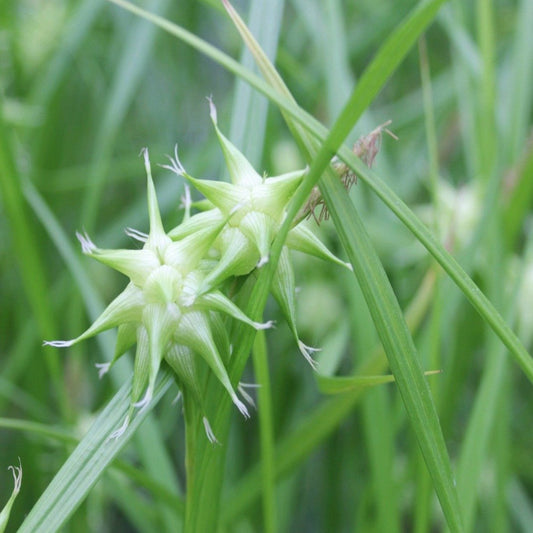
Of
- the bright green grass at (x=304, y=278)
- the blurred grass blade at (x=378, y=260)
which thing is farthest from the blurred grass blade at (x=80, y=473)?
the blurred grass blade at (x=378, y=260)

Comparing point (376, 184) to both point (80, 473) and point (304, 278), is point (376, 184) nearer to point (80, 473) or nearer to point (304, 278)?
point (80, 473)

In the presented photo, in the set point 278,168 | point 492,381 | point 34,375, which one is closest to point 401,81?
point 278,168

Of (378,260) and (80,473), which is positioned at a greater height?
(378,260)

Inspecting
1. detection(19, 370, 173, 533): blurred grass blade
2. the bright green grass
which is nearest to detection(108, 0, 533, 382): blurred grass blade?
the bright green grass

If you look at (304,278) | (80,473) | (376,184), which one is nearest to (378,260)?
(376,184)

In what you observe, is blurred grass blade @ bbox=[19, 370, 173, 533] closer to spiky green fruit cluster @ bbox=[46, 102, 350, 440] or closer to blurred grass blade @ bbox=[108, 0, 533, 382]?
spiky green fruit cluster @ bbox=[46, 102, 350, 440]

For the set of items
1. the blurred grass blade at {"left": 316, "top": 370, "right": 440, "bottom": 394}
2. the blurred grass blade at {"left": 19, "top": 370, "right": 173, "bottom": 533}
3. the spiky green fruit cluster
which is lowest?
the blurred grass blade at {"left": 19, "top": 370, "right": 173, "bottom": 533}
